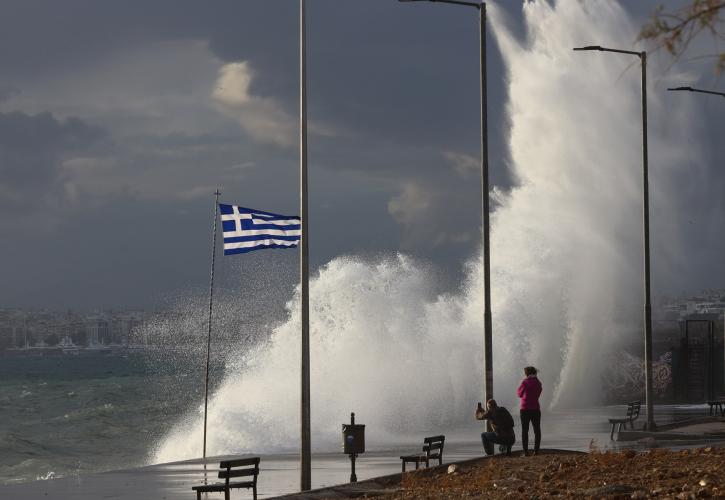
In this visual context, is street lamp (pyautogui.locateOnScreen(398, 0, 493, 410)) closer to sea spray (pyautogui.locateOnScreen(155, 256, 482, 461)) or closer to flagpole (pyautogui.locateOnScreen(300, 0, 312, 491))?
flagpole (pyautogui.locateOnScreen(300, 0, 312, 491))

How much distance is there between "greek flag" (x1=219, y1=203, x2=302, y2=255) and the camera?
2823 centimetres

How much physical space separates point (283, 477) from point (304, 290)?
473 cm

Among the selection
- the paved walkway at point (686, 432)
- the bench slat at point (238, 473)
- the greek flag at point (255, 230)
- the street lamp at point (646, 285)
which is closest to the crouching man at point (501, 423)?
the greek flag at point (255, 230)

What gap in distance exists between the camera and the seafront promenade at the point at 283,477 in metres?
22.0

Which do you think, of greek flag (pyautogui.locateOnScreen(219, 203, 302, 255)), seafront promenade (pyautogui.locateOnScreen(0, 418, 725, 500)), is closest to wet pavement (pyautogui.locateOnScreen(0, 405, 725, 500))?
seafront promenade (pyautogui.locateOnScreen(0, 418, 725, 500))

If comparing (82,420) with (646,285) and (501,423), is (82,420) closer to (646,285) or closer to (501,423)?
(646,285)

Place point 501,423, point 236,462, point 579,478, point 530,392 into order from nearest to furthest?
point 579,478
point 236,462
point 530,392
point 501,423

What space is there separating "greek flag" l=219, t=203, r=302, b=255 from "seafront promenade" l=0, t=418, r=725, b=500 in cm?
483

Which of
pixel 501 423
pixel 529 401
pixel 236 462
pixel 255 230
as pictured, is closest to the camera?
pixel 236 462

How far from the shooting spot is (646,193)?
113 feet

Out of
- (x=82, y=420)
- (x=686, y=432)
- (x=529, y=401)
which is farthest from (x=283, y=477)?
(x=82, y=420)

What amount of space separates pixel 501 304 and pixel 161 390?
6751 cm

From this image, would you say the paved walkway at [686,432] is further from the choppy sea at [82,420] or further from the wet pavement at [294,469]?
the choppy sea at [82,420]

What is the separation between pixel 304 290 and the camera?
2280 centimetres
